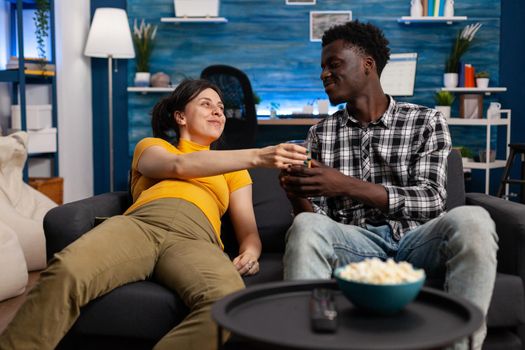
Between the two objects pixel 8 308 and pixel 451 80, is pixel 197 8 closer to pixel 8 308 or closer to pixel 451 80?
pixel 451 80

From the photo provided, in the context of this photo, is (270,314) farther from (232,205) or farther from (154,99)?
(154,99)

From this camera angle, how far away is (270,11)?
230 inches

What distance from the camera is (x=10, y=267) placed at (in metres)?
3.19

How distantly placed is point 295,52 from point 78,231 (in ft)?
12.8

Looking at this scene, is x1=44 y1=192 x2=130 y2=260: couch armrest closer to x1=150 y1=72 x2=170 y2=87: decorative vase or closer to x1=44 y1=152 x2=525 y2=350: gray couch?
x1=44 y1=152 x2=525 y2=350: gray couch

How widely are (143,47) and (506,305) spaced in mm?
4343

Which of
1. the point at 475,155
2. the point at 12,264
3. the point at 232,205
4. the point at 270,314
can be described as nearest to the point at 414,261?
the point at 232,205

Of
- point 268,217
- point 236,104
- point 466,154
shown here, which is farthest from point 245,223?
point 466,154

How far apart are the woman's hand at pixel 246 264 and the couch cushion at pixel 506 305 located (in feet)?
2.27

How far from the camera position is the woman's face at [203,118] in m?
2.50

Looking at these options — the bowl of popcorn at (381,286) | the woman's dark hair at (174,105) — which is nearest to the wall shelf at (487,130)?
the woman's dark hair at (174,105)

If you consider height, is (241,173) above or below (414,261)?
above

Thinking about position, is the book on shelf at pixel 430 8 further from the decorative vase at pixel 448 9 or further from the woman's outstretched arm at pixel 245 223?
the woman's outstretched arm at pixel 245 223

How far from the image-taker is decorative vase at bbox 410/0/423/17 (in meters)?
5.62
